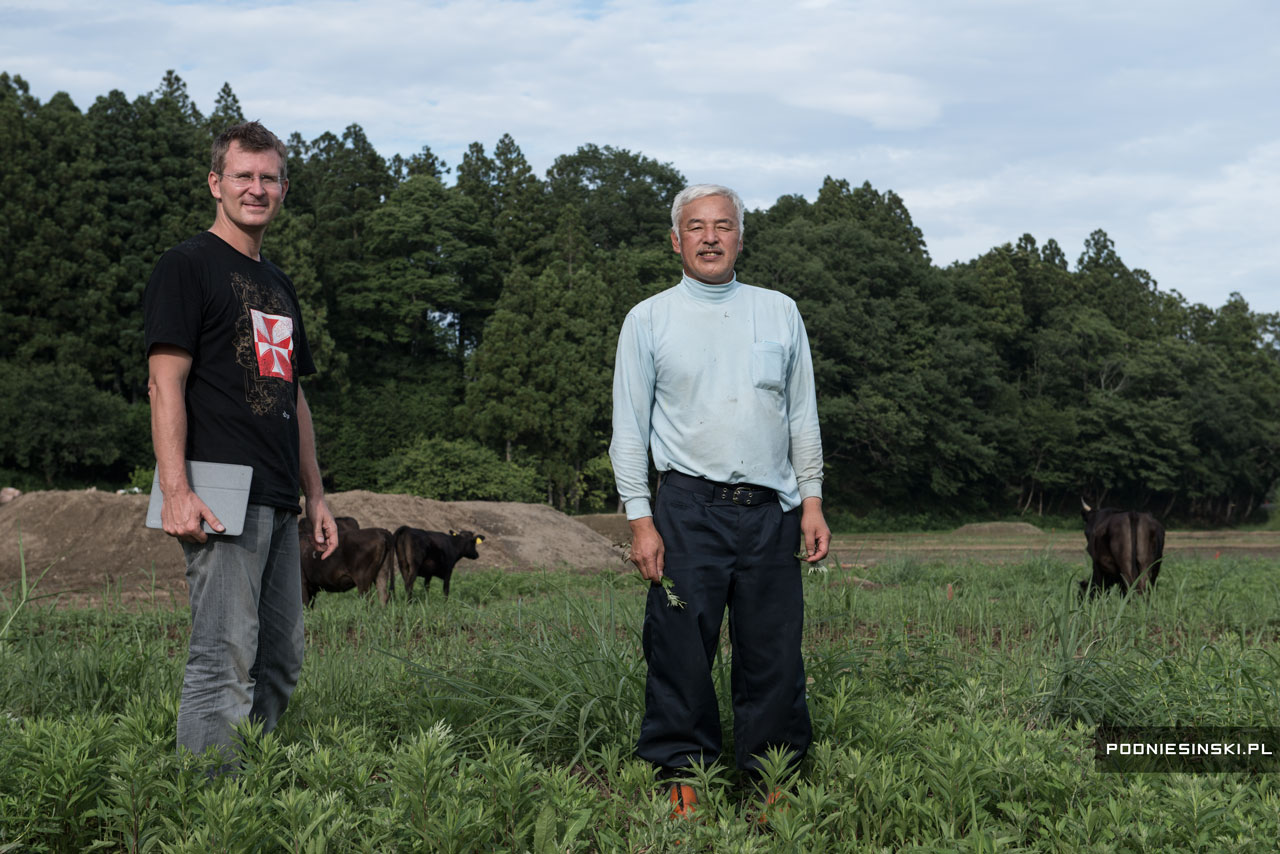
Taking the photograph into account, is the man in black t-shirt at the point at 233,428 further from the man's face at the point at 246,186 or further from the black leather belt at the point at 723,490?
the black leather belt at the point at 723,490

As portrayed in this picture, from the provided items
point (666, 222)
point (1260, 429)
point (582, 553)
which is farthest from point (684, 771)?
point (1260, 429)

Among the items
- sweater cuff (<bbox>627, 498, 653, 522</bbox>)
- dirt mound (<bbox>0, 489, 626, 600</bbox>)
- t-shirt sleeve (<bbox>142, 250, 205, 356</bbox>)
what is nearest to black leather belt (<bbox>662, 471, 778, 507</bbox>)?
sweater cuff (<bbox>627, 498, 653, 522</bbox>)

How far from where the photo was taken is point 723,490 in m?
3.54

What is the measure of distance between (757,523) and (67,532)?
15.5 meters

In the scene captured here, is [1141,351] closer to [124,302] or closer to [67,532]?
[124,302]

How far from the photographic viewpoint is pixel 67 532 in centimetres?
1587

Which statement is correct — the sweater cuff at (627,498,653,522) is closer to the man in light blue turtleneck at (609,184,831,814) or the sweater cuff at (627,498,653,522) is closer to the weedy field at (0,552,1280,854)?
the man in light blue turtleneck at (609,184,831,814)

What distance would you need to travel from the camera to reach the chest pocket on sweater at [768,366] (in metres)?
3.61

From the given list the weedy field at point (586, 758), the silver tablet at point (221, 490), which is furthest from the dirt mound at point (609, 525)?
the silver tablet at point (221, 490)

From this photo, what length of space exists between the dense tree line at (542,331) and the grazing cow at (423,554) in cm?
2101

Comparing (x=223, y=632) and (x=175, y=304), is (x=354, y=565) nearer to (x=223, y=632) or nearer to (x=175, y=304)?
(x=223, y=632)

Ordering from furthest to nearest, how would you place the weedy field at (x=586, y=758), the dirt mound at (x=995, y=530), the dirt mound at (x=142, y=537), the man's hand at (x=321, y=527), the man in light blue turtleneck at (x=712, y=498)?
1. the dirt mound at (x=995, y=530)
2. the dirt mound at (x=142, y=537)
3. the man's hand at (x=321, y=527)
4. the man in light blue turtleneck at (x=712, y=498)
5. the weedy field at (x=586, y=758)

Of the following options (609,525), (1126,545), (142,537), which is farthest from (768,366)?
(609,525)

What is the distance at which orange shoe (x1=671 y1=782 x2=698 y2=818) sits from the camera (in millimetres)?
3266
